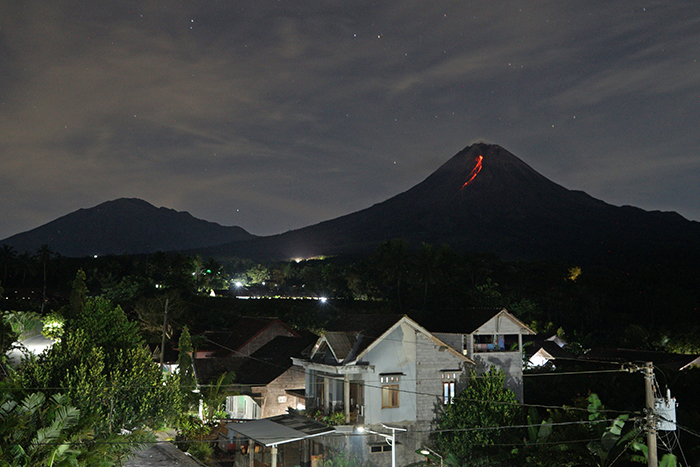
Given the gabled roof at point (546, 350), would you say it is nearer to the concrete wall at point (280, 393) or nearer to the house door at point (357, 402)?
the concrete wall at point (280, 393)

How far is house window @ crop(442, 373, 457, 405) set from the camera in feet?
111

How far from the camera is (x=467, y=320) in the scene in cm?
3881

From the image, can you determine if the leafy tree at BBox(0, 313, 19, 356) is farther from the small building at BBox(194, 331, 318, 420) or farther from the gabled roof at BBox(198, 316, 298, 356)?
the gabled roof at BBox(198, 316, 298, 356)

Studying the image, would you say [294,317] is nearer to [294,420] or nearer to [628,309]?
[294,420]

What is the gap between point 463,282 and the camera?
100375 mm

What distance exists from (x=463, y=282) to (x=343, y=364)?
72241 millimetres

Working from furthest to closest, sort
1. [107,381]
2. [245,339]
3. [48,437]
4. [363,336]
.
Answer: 1. [245,339]
2. [363,336]
3. [107,381]
4. [48,437]

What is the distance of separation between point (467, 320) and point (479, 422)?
31.5ft

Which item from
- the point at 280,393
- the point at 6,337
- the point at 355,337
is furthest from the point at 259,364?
the point at 6,337

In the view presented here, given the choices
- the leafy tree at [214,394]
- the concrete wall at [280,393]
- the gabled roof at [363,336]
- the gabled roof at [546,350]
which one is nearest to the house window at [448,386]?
the gabled roof at [363,336]

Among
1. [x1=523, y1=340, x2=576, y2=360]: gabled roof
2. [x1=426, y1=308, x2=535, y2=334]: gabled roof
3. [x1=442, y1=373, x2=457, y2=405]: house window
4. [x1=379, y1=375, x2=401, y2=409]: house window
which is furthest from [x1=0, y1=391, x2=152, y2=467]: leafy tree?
[x1=523, y1=340, x2=576, y2=360]: gabled roof

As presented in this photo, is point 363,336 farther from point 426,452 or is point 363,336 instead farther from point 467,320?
point 467,320

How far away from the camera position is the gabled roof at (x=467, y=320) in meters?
37.5

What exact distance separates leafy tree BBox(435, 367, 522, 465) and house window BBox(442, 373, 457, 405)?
2.11 meters
